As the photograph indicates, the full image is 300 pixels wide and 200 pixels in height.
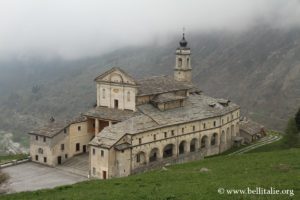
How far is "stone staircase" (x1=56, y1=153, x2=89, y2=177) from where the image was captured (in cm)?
7112

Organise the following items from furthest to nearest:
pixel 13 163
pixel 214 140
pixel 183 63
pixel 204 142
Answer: pixel 183 63, pixel 214 140, pixel 204 142, pixel 13 163

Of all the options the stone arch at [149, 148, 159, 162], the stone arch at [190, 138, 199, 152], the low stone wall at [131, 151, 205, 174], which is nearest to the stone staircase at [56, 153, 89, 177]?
the low stone wall at [131, 151, 205, 174]

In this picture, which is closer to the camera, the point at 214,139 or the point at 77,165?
the point at 77,165

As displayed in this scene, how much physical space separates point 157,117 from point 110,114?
720 centimetres

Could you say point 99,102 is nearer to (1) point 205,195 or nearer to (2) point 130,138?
(2) point 130,138

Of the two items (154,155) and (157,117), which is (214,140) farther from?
(157,117)

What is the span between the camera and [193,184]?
141ft

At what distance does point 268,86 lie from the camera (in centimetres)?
19200

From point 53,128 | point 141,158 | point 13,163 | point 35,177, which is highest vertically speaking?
point 53,128

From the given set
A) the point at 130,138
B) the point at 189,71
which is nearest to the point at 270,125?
the point at 189,71

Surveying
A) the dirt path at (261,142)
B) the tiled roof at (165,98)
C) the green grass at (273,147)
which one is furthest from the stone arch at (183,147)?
the green grass at (273,147)

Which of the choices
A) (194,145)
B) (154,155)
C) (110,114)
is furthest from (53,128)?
(194,145)

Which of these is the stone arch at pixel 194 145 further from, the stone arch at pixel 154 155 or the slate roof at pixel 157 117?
the stone arch at pixel 154 155

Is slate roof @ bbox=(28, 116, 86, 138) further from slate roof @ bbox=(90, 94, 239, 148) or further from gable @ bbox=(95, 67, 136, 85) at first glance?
slate roof @ bbox=(90, 94, 239, 148)
